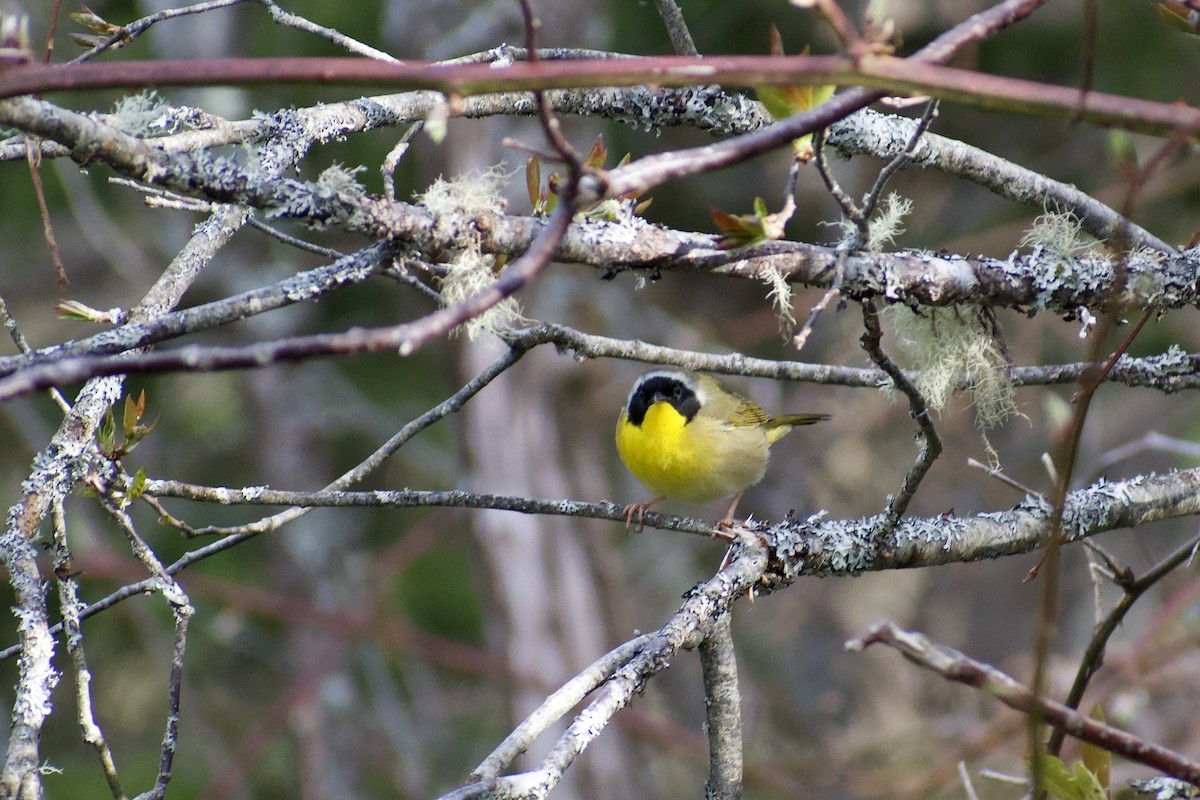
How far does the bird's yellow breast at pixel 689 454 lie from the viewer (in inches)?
175

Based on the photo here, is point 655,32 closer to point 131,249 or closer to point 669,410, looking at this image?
point 669,410

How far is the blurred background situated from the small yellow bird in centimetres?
131

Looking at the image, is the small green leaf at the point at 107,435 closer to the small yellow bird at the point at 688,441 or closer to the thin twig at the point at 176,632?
the thin twig at the point at 176,632

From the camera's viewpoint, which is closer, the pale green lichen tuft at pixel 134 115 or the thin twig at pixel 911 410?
the thin twig at pixel 911 410

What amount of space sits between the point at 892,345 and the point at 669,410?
301 centimetres

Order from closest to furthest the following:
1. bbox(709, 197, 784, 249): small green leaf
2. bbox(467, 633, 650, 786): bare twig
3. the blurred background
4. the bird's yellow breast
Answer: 1. bbox(467, 633, 650, 786): bare twig
2. bbox(709, 197, 784, 249): small green leaf
3. the bird's yellow breast
4. the blurred background

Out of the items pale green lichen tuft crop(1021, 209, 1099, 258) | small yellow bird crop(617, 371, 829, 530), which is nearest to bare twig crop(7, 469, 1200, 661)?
pale green lichen tuft crop(1021, 209, 1099, 258)

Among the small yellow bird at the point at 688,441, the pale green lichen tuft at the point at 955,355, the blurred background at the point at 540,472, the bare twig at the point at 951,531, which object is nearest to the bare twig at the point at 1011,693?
the bare twig at the point at 951,531

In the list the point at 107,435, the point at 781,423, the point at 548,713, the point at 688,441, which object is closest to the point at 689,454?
the point at 688,441

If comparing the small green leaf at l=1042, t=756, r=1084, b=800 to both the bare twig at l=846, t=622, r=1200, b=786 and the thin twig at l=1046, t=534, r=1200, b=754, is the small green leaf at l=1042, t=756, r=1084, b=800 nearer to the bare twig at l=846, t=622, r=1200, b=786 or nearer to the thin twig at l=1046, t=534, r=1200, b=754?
the thin twig at l=1046, t=534, r=1200, b=754

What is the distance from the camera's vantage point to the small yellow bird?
445 centimetres

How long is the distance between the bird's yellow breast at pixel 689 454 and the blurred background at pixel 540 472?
1453mm

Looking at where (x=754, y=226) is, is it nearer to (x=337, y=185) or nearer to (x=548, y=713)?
(x=337, y=185)

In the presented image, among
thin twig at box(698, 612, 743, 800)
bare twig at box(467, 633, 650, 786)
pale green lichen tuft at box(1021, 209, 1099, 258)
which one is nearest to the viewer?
bare twig at box(467, 633, 650, 786)
